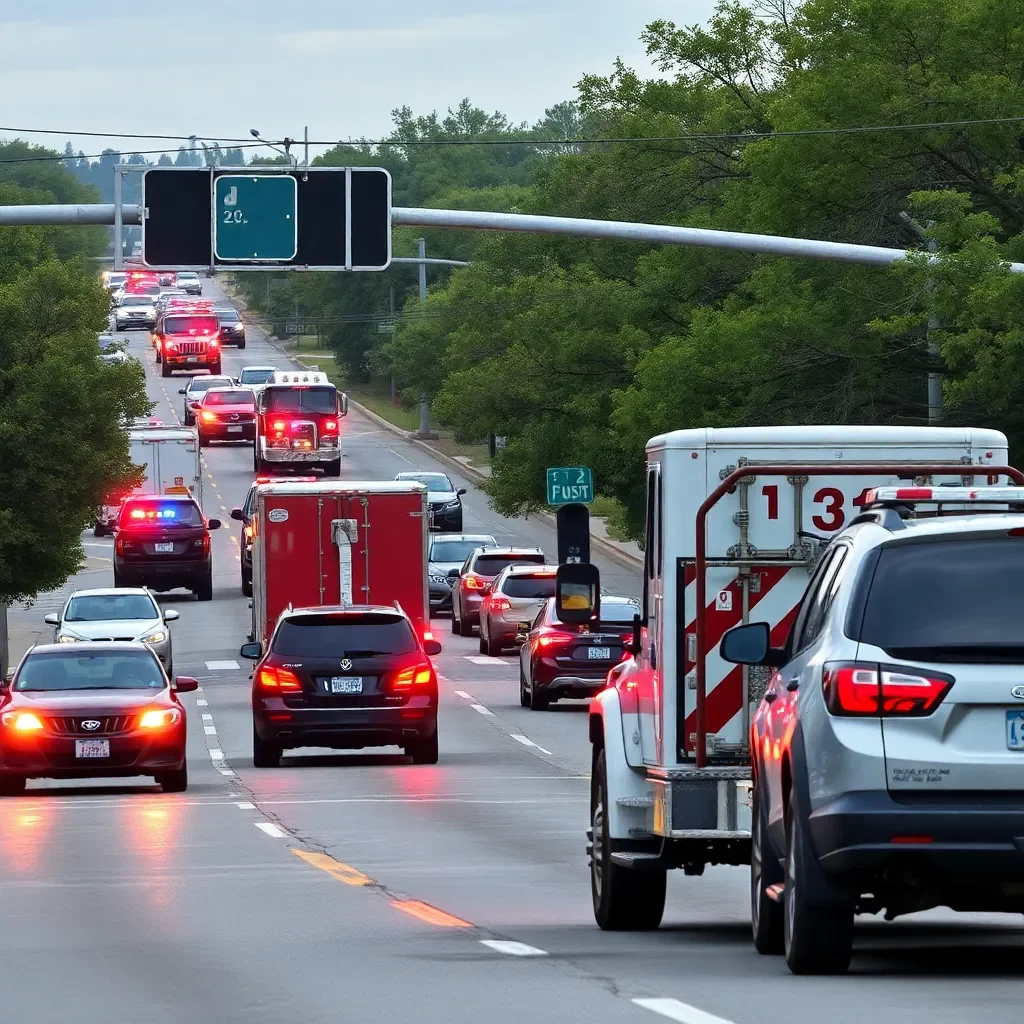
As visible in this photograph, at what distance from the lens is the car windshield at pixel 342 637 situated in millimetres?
27312

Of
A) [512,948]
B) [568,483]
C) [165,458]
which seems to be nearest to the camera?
[512,948]

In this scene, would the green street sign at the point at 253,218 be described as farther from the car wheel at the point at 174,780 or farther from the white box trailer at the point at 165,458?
the white box trailer at the point at 165,458

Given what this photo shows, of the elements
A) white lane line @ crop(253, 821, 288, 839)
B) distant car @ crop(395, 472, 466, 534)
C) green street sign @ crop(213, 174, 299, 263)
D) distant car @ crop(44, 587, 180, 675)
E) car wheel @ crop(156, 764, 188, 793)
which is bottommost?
distant car @ crop(395, 472, 466, 534)

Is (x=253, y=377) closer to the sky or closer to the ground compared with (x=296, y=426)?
closer to the sky

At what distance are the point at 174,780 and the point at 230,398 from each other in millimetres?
66440

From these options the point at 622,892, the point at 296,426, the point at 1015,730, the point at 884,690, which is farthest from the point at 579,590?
the point at 296,426

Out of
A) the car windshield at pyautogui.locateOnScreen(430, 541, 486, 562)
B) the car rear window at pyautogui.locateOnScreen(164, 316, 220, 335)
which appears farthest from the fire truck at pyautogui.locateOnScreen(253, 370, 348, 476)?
the car rear window at pyautogui.locateOnScreen(164, 316, 220, 335)

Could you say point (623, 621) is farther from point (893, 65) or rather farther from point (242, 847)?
point (242, 847)

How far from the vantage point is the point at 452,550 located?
57281 mm

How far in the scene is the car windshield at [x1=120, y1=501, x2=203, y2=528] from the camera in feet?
180

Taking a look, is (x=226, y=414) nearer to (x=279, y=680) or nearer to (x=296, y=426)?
(x=296, y=426)

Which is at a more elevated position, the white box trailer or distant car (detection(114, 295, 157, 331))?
distant car (detection(114, 295, 157, 331))

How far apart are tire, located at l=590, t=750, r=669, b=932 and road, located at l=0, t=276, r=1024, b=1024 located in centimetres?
16

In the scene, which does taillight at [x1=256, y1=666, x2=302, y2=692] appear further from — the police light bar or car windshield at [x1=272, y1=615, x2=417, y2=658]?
the police light bar
